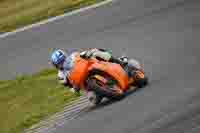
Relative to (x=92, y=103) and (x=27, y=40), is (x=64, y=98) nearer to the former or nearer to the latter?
(x=92, y=103)

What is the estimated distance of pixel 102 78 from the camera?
13977mm

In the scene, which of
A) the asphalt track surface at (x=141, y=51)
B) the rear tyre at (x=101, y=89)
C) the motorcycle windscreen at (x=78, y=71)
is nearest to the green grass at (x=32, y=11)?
the asphalt track surface at (x=141, y=51)

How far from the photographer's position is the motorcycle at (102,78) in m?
13.9

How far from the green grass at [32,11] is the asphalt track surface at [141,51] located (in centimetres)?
97

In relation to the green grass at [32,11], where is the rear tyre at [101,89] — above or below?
above

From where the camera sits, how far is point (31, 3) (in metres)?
26.1

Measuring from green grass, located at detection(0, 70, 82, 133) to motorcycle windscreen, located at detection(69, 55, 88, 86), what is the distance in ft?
4.35

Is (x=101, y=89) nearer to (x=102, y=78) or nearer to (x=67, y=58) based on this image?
(x=102, y=78)

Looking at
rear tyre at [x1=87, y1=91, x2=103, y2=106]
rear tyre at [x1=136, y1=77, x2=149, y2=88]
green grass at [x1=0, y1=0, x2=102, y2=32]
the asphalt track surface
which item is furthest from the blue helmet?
green grass at [x1=0, y1=0, x2=102, y2=32]

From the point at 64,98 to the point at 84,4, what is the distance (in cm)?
834

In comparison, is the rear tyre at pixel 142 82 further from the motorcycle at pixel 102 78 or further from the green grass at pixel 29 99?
the green grass at pixel 29 99

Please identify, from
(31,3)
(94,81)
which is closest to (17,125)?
(94,81)

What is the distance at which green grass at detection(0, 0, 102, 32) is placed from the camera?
2384cm

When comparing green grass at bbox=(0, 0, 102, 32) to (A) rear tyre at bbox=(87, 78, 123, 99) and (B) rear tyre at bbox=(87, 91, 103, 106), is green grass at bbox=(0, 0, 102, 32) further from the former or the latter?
(A) rear tyre at bbox=(87, 78, 123, 99)
